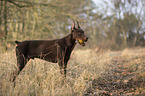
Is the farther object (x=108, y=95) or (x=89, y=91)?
(x=89, y=91)

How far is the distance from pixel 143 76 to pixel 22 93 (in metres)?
3.29

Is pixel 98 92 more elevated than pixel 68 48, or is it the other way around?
pixel 68 48

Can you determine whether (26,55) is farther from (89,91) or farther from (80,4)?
(80,4)

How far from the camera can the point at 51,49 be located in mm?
3998

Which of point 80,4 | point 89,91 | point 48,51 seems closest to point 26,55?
point 48,51

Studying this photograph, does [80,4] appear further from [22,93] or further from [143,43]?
[22,93]

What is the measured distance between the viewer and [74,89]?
358cm

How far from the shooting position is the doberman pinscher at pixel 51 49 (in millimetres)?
3811

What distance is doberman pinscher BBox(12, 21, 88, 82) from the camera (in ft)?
12.5

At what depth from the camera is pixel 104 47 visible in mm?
9344

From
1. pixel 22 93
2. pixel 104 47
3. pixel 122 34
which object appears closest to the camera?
pixel 22 93

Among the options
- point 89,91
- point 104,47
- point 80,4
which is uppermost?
point 80,4

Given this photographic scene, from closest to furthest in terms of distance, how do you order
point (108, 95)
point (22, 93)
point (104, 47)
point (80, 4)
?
1. point (22, 93)
2. point (108, 95)
3. point (104, 47)
4. point (80, 4)

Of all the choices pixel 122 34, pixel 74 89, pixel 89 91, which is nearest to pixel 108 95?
pixel 89 91
